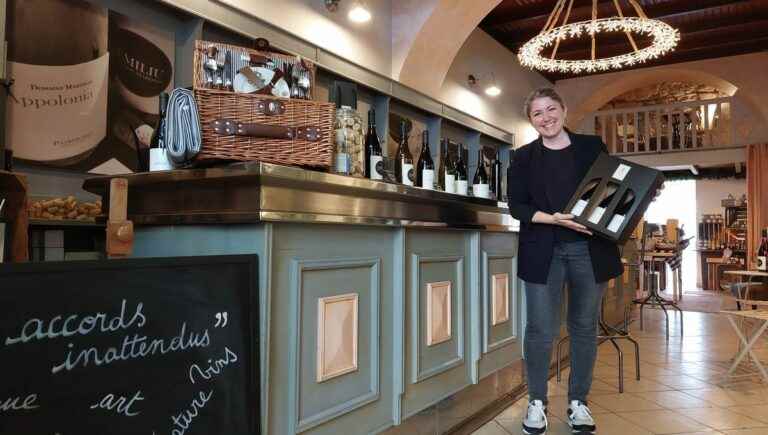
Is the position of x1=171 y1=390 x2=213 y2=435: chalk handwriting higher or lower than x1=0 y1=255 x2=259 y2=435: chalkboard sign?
lower

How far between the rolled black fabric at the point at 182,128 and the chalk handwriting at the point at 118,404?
1.93 feet

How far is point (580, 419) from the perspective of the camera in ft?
7.66

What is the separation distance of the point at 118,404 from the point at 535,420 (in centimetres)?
175

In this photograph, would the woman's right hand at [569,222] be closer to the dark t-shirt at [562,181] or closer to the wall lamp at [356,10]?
the dark t-shirt at [562,181]

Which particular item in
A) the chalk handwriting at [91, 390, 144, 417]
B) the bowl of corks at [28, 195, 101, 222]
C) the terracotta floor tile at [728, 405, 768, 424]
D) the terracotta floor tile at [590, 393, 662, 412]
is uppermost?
the bowl of corks at [28, 195, 101, 222]

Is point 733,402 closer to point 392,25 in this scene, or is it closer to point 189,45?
point 189,45

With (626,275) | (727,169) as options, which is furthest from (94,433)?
(727,169)

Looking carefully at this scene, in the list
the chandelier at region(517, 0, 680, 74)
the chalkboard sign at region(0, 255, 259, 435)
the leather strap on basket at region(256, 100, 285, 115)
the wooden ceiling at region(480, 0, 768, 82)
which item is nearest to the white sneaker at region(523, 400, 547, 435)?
the chalkboard sign at region(0, 255, 259, 435)

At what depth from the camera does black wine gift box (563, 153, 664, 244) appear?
6.87 feet

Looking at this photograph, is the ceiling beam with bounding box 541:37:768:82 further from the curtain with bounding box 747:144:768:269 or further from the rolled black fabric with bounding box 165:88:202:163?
the rolled black fabric with bounding box 165:88:202:163

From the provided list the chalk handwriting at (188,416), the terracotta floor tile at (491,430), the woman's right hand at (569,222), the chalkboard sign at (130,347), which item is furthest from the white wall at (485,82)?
the chalk handwriting at (188,416)

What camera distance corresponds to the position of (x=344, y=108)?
70.8 inches

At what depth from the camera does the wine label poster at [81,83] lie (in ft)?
7.82

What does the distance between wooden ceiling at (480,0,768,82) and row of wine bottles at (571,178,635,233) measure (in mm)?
5308
